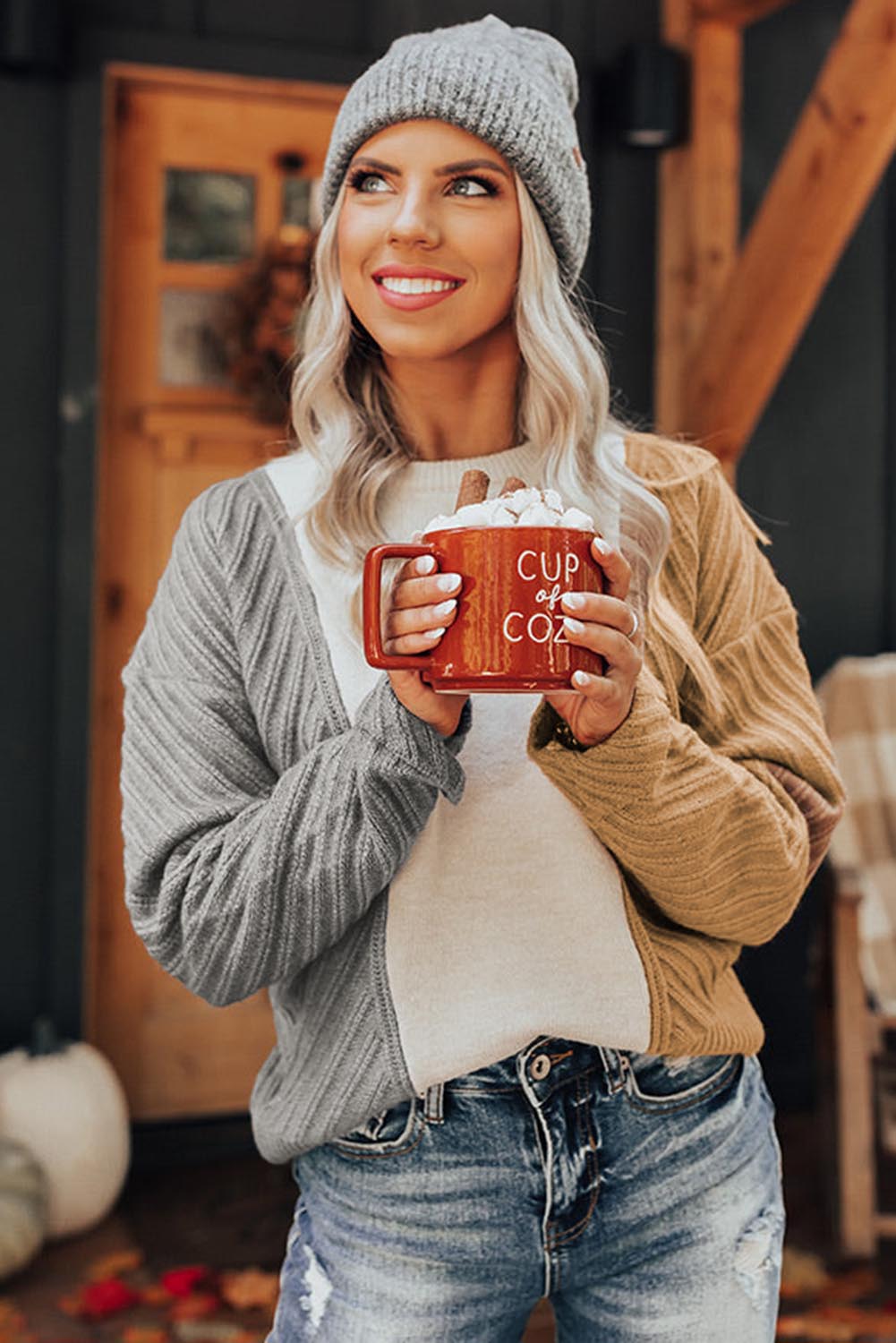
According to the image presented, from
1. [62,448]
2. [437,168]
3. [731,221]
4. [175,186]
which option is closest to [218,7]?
[175,186]

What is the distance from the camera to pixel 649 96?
335cm

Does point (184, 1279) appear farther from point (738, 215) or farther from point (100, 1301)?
point (738, 215)

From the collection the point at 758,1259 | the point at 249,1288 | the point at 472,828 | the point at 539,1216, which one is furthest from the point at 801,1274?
the point at 472,828

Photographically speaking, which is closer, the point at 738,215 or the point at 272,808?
the point at 272,808

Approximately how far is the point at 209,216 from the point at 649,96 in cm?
106

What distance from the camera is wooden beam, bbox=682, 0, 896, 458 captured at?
2.55 metres

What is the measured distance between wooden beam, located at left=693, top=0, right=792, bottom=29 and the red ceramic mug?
2843mm

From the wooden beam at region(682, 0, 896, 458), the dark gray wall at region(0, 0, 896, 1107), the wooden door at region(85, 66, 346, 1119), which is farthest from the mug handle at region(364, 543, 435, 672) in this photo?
the wooden door at region(85, 66, 346, 1119)

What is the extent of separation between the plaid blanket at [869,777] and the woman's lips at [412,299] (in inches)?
90.2

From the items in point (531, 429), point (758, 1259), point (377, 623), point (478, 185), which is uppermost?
point (478, 185)

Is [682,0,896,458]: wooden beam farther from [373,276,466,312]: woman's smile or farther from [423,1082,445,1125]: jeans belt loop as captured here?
[423,1082,445,1125]: jeans belt loop

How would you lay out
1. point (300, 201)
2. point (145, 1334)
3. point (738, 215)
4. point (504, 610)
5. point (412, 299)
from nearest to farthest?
point (504, 610)
point (412, 299)
point (145, 1334)
point (300, 201)
point (738, 215)

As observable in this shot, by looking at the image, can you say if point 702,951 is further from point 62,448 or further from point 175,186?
point 175,186

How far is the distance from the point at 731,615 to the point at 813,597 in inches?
105
